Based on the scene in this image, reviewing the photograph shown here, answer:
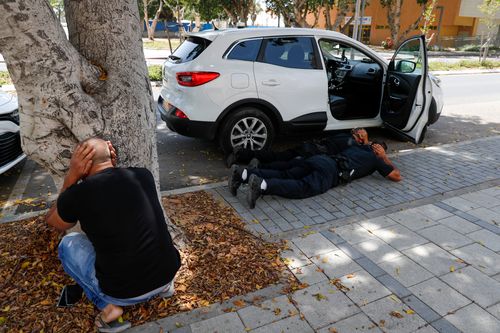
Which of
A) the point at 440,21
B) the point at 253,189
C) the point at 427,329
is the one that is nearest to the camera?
the point at 427,329

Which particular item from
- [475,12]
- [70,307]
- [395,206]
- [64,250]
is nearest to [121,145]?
[64,250]

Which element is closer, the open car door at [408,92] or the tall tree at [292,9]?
the open car door at [408,92]

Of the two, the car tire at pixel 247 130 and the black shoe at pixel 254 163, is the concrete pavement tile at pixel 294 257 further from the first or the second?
the car tire at pixel 247 130

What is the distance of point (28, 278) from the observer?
9.64ft

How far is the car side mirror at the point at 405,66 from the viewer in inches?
231

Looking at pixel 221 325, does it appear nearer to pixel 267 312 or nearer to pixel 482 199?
pixel 267 312

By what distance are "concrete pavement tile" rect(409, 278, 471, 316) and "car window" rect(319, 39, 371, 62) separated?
3942mm

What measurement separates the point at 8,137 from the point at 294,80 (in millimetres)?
3835

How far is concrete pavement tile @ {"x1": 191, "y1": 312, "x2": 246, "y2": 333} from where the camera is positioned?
101 inches

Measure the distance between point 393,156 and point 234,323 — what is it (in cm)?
435

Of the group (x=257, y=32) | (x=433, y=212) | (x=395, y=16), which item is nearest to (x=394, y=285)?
(x=433, y=212)

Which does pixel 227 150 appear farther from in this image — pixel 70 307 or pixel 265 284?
pixel 70 307

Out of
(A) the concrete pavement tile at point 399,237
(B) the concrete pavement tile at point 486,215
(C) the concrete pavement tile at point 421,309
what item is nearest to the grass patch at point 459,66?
(B) the concrete pavement tile at point 486,215

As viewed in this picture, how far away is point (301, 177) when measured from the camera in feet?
15.1
